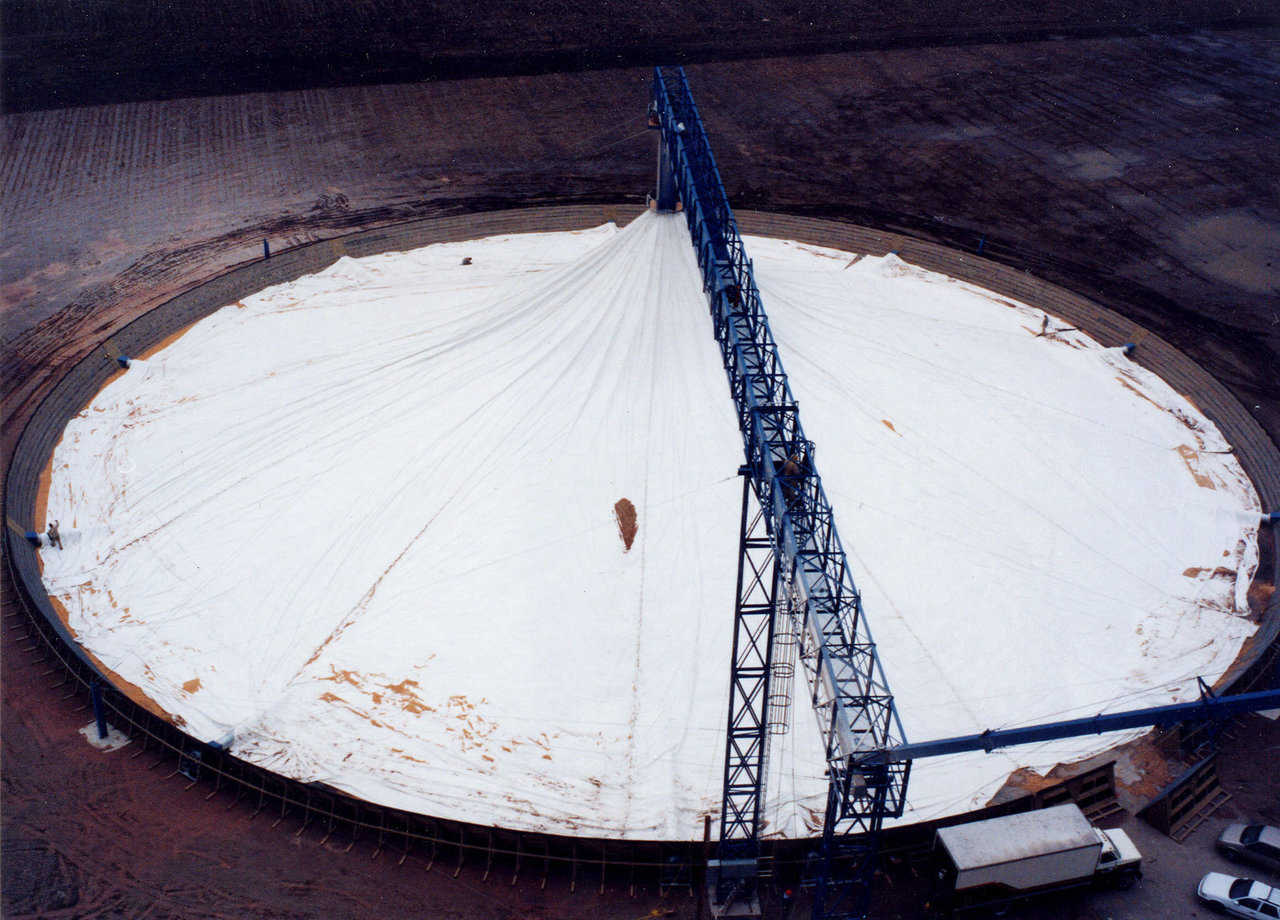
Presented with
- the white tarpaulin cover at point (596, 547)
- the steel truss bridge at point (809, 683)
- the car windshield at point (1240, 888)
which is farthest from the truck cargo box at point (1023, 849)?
the car windshield at point (1240, 888)

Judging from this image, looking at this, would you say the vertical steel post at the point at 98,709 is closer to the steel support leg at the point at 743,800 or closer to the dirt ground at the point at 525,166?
the dirt ground at the point at 525,166

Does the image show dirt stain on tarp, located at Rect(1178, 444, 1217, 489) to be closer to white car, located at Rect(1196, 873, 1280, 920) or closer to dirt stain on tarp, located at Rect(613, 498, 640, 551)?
white car, located at Rect(1196, 873, 1280, 920)

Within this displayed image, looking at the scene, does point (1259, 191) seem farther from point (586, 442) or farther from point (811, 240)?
point (586, 442)

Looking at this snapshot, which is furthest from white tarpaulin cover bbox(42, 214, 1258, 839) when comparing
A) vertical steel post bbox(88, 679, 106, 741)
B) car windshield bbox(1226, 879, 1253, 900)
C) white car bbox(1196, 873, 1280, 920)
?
car windshield bbox(1226, 879, 1253, 900)

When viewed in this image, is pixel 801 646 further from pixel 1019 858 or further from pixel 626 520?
pixel 626 520

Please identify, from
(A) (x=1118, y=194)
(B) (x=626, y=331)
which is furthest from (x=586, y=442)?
(A) (x=1118, y=194)

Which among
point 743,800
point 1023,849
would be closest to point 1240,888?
point 1023,849
